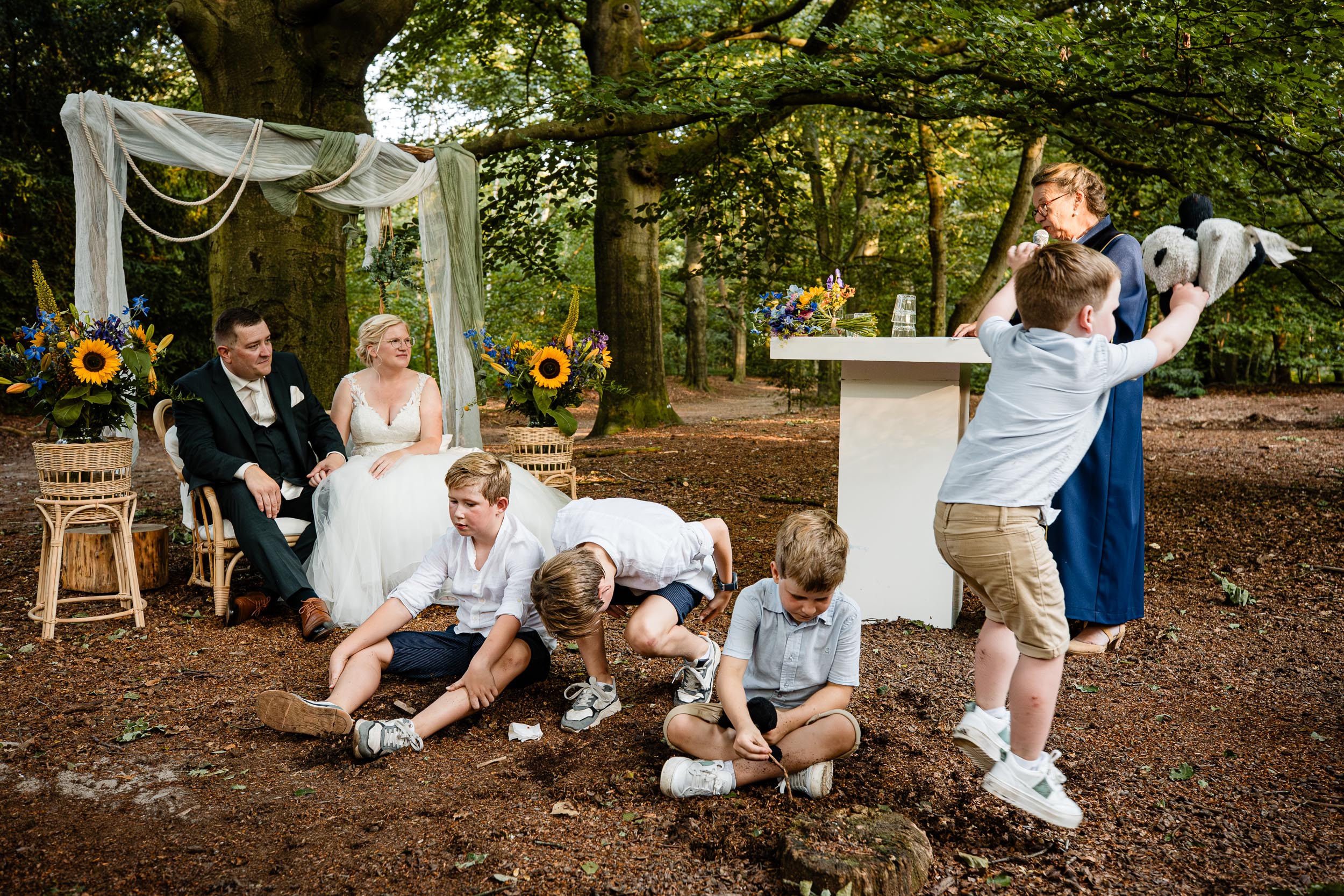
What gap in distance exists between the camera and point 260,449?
5.11 metres

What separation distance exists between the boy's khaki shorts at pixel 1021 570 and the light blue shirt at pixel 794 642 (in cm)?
40

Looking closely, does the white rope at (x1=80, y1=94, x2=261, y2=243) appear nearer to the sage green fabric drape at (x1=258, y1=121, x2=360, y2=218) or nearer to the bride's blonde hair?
the sage green fabric drape at (x1=258, y1=121, x2=360, y2=218)

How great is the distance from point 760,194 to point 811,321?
22.3 feet

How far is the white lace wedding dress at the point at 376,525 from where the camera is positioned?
15.7ft

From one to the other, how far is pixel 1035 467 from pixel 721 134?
Answer: 8296 mm

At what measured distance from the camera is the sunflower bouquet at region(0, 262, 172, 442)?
15.4 feet

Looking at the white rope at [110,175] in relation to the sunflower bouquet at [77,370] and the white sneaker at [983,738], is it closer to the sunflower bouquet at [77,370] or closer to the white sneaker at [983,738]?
the sunflower bouquet at [77,370]

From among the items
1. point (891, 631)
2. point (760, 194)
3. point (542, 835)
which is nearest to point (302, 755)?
point (542, 835)

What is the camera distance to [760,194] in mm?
11031

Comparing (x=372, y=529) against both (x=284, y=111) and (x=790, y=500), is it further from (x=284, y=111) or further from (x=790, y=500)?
(x=790, y=500)

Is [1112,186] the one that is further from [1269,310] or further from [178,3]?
[178,3]

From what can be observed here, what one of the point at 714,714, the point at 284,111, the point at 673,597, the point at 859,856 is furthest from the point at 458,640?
the point at 284,111

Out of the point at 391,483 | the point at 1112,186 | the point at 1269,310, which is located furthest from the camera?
the point at 1269,310

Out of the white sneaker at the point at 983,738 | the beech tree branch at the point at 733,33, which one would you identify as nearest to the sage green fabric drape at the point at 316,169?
the white sneaker at the point at 983,738
